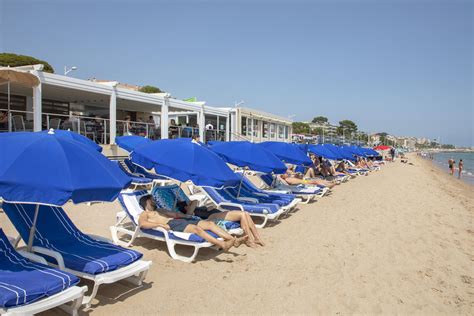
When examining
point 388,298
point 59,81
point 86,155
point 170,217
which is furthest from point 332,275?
point 59,81

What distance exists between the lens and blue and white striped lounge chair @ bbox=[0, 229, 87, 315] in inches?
108

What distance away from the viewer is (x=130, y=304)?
3656 millimetres

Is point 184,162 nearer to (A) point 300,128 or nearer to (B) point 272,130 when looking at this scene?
(B) point 272,130

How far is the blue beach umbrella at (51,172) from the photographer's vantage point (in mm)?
2898

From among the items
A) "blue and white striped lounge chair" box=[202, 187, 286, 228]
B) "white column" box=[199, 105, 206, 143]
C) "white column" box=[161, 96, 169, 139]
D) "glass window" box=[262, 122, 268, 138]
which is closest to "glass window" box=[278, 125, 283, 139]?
"glass window" box=[262, 122, 268, 138]

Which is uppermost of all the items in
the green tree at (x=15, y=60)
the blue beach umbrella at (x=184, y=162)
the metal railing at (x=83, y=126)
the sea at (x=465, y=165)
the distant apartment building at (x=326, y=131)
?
the green tree at (x=15, y=60)

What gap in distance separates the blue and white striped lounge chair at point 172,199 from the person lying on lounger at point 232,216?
0.32 feet

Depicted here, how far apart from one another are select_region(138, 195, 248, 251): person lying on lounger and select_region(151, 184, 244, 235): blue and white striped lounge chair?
0.93 feet

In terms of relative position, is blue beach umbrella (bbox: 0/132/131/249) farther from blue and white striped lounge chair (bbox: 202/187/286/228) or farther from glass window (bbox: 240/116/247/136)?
glass window (bbox: 240/116/247/136)

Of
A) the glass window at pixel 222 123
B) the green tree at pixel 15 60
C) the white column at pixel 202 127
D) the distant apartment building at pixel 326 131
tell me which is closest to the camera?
the white column at pixel 202 127

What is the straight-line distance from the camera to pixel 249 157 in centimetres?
712

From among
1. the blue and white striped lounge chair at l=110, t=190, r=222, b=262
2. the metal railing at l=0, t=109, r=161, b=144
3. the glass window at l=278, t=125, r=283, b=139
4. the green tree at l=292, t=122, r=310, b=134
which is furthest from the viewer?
the green tree at l=292, t=122, r=310, b=134

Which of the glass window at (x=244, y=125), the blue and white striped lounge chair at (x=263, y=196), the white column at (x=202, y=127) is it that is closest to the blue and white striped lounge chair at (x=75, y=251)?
the blue and white striped lounge chair at (x=263, y=196)

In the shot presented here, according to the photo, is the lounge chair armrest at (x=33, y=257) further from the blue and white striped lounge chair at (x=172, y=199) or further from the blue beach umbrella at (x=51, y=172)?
the blue and white striped lounge chair at (x=172, y=199)
